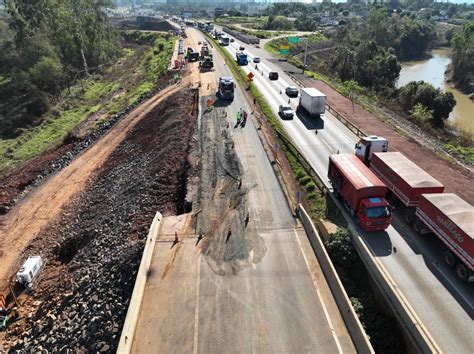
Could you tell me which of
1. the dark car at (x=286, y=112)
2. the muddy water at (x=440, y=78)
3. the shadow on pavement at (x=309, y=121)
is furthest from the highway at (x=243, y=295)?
the muddy water at (x=440, y=78)

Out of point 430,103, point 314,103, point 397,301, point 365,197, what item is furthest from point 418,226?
point 430,103

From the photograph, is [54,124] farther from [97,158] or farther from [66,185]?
[66,185]

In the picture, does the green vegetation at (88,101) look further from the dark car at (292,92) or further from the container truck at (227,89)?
the dark car at (292,92)

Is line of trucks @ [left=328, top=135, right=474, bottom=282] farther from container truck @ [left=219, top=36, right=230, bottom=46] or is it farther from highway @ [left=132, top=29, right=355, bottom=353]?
container truck @ [left=219, top=36, right=230, bottom=46]

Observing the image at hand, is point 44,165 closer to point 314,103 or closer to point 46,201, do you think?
point 46,201

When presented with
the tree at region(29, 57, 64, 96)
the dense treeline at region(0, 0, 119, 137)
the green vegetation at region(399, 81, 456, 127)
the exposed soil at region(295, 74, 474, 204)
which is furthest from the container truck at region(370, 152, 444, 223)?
the tree at region(29, 57, 64, 96)

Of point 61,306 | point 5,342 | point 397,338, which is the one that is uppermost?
point 397,338

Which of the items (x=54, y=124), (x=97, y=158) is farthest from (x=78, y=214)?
(x=54, y=124)
